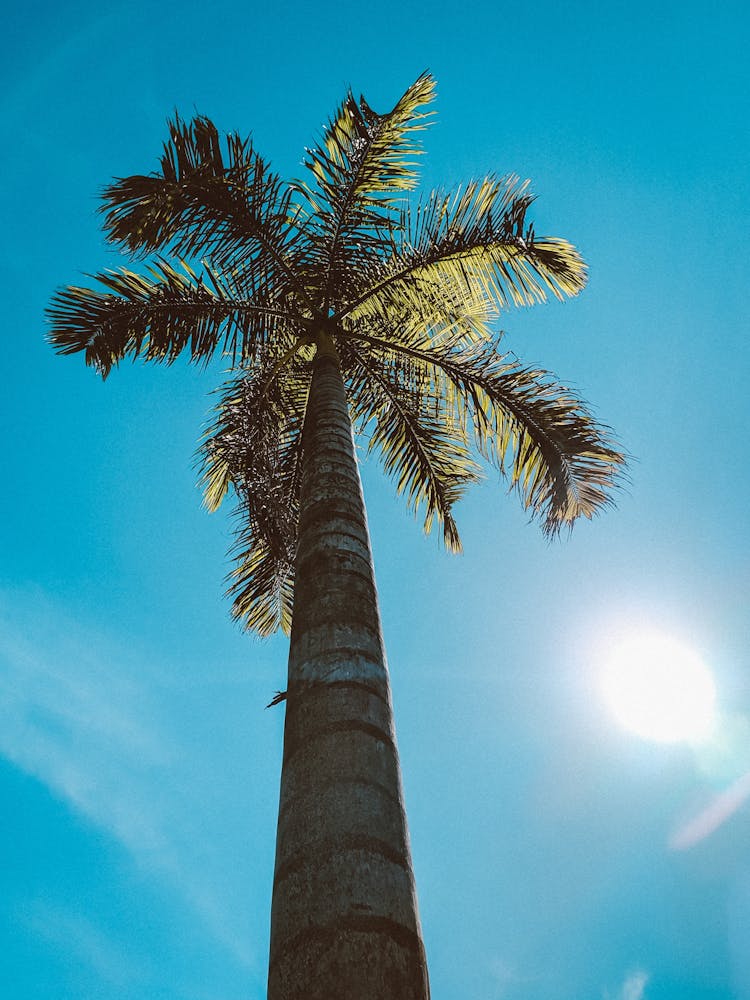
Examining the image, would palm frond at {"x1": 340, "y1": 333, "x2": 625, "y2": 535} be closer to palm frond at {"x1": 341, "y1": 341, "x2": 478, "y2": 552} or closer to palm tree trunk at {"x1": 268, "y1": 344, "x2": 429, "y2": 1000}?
palm frond at {"x1": 341, "y1": 341, "x2": 478, "y2": 552}

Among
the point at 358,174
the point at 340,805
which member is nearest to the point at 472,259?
the point at 358,174

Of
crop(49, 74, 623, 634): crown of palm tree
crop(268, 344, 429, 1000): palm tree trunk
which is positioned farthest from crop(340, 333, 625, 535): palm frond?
crop(268, 344, 429, 1000): palm tree trunk

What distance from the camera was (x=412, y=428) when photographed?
8961 mm

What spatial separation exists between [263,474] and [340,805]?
16.7ft

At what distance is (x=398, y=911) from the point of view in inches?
97.4

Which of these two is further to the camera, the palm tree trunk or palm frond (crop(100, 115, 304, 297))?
palm frond (crop(100, 115, 304, 297))

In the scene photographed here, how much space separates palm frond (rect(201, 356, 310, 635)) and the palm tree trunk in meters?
3.20

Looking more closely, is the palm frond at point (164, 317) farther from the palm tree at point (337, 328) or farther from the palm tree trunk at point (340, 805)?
the palm tree trunk at point (340, 805)

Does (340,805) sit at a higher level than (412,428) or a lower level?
lower

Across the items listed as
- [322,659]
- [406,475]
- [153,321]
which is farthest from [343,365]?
[322,659]

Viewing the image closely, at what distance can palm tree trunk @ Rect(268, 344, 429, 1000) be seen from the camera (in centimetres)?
226

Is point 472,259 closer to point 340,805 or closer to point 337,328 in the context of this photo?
point 337,328

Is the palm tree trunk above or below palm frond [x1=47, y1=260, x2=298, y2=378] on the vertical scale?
below

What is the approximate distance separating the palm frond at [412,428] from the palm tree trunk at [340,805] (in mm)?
4477
